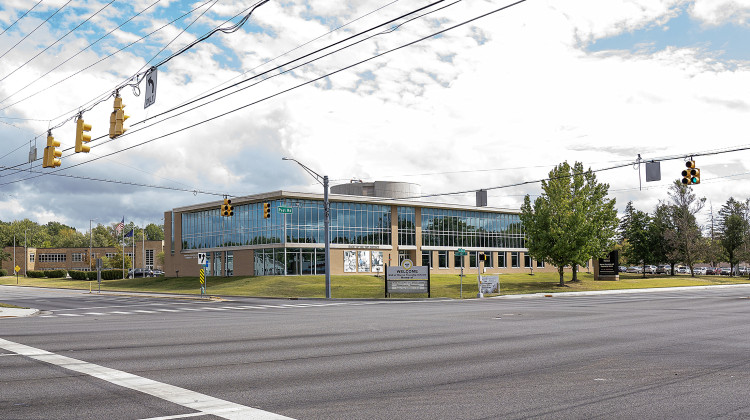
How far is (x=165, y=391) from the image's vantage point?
8094 millimetres

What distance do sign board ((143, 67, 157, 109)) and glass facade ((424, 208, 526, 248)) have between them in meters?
57.4

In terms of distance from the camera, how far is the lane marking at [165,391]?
22.4ft

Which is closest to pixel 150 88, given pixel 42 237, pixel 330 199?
pixel 330 199

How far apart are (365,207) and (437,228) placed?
11.9 meters

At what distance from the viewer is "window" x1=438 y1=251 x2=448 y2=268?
74938mm

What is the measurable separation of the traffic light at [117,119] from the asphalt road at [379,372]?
5.96m

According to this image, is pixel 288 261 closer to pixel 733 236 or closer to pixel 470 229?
pixel 470 229

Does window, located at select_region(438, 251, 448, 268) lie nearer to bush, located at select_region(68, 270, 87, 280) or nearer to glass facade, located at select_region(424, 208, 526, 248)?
glass facade, located at select_region(424, 208, 526, 248)

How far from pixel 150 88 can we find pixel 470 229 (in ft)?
213

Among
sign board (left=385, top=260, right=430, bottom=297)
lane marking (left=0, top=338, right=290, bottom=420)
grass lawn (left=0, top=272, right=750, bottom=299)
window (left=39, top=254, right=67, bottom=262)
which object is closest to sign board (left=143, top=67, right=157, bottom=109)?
lane marking (left=0, top=338, right=290, bottom=420)

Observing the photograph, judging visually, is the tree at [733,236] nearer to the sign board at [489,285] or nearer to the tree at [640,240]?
the tree at [640,240]

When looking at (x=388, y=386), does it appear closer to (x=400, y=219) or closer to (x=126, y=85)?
(x=126, y=85)

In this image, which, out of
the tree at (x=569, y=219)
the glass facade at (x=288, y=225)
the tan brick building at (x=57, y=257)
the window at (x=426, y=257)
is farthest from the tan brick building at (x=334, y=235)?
the tan brick building at (x=57, y=257)

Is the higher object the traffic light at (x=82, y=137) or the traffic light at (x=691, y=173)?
the traffic light at (x=82, y=137)
